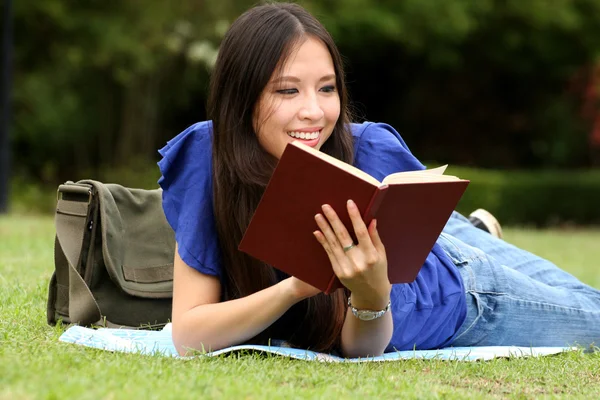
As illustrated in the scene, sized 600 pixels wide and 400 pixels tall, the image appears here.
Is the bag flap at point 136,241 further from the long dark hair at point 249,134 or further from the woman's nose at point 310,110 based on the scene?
the woman's nose at point 310,110

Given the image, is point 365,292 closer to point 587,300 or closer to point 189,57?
point 587,300

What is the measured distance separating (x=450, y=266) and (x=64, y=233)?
1627 millimetres

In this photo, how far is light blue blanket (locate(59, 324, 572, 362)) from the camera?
3051mm

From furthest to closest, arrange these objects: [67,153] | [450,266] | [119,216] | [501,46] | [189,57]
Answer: [67,153]
[501,46]
[189,57]
[119,216]
[450,266]

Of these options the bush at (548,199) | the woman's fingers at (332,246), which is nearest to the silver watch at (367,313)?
the woman's fingers at (332,246)

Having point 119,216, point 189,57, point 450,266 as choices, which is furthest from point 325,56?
point 189,57

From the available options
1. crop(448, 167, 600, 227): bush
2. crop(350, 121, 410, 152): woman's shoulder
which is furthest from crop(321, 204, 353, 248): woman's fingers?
crop(448, 167, 600, 227): bush

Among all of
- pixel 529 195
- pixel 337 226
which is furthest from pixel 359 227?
pixel 529 195

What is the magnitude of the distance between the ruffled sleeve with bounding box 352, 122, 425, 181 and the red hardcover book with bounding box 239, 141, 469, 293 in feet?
1.63

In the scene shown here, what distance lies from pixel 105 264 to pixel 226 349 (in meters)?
0.92

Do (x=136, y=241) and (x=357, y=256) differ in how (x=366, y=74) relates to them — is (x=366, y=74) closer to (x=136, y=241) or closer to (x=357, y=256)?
(x=136, y=241)

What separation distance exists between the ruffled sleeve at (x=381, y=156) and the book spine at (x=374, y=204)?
713 millimetres

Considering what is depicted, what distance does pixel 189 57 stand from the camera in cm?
1597

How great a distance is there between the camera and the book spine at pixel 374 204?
2.42 meters
